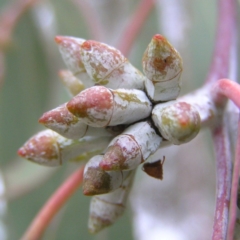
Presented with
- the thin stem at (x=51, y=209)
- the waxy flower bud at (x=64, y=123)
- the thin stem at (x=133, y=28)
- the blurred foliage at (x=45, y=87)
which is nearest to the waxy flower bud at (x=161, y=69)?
the waxy flower bud at (x=64, y=123)

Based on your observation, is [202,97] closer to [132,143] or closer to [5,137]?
[132,143]

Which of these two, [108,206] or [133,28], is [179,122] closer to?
[108,206]

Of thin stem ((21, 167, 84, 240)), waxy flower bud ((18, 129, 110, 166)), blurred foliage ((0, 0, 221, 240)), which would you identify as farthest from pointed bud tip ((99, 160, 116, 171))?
blurred foliage ((0, 0, 221, 240))

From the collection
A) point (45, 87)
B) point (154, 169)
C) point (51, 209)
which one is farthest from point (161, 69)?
point (45, 87)

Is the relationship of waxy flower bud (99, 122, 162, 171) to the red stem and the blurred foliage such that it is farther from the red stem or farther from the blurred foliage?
the blurred foliage

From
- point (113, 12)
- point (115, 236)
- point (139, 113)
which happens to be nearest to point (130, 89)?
point (139, 113)

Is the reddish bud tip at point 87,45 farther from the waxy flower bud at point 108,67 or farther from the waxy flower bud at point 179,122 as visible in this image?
the waxy flower bud at point 179,122
